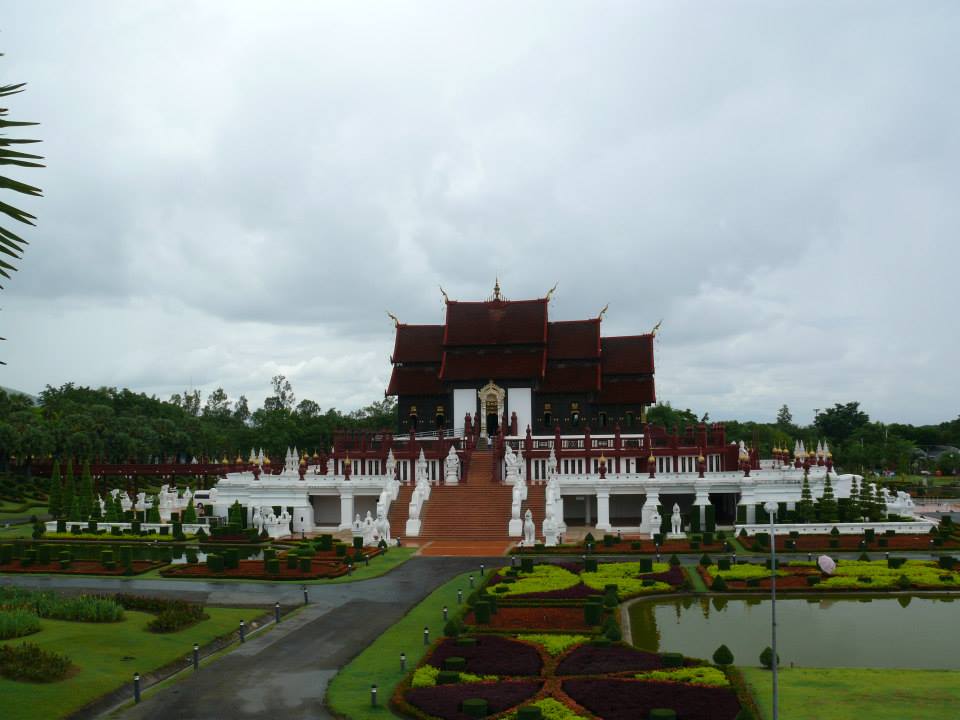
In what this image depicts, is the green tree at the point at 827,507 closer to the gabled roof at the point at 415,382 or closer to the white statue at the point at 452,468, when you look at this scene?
the white statue at the point at 452,468

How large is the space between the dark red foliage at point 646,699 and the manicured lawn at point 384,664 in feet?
12.7

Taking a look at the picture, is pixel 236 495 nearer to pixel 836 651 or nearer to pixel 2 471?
pixel 2 471

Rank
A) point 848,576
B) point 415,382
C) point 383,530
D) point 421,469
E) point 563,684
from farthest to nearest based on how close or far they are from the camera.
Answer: point 415,382
point 421,469
point 383,530
point 848,576
point 563,684

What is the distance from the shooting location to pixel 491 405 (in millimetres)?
67125

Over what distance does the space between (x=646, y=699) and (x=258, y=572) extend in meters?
21.0

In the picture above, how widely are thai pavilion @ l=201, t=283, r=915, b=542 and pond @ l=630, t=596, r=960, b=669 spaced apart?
591 inches

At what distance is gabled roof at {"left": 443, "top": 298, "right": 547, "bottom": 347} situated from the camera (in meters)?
69.5

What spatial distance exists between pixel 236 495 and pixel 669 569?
2951cm

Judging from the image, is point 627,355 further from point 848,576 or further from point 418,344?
point 848,576

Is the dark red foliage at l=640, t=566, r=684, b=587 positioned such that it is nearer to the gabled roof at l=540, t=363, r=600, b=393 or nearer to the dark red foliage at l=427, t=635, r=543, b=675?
the dark red foliage at l=427, t=635, r=543, b=675

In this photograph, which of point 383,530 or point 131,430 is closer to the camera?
point 383,530

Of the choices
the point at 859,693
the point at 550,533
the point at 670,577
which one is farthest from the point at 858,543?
the point at 859,693

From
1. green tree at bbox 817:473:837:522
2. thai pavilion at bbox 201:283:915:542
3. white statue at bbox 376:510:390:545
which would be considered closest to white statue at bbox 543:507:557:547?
thai pavilion at bbox 201:283:915:542

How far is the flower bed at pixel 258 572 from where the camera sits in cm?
3469
